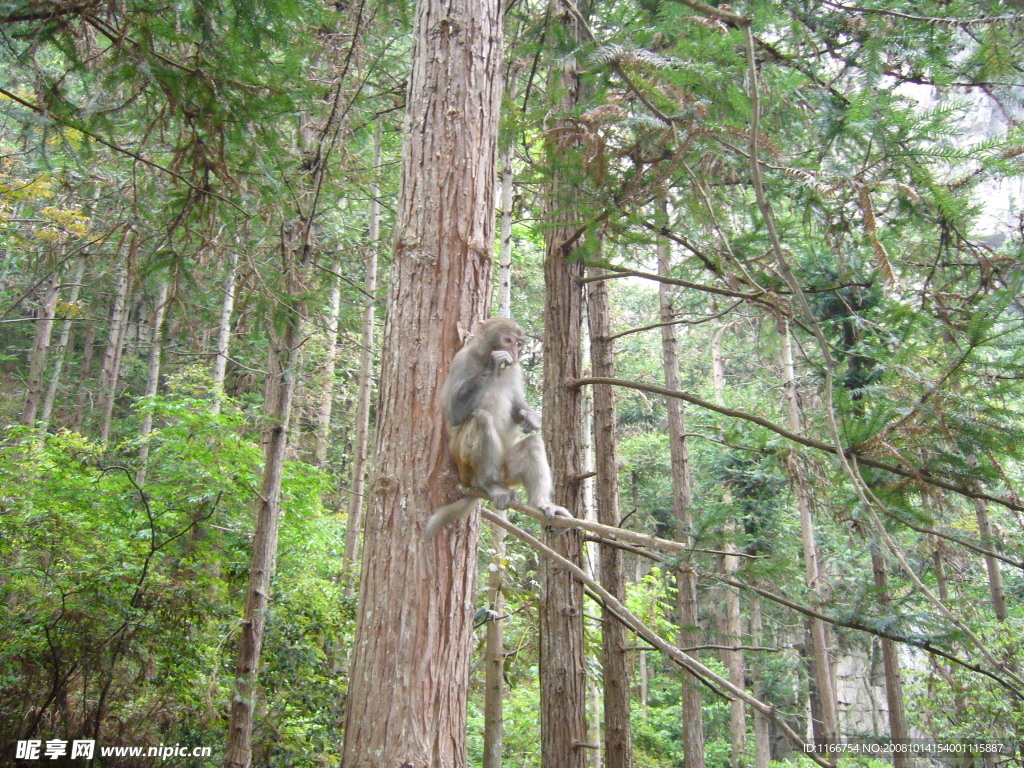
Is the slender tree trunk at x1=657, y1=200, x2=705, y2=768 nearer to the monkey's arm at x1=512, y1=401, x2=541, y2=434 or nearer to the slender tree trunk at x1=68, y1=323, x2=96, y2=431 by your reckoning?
the monkey's arm at x1=512, y1=401, x2=541, y2=434

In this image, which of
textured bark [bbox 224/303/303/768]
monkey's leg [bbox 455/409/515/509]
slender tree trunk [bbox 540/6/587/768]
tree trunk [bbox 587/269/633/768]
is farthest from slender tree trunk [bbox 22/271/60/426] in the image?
monkey's leg [bbox 455/409/515/509]

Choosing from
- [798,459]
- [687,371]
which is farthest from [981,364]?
[687,371]

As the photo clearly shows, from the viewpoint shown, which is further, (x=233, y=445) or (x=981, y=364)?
(x=233, y=445)

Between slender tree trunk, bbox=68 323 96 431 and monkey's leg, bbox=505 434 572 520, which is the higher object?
slender tree trunk, bbox=68 323 96 431

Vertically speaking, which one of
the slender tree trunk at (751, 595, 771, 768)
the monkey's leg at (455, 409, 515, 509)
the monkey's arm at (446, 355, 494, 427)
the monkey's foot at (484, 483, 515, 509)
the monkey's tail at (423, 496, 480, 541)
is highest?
the monkey's arm at (446, 355, 494, 427)

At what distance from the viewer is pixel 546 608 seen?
5656 mm

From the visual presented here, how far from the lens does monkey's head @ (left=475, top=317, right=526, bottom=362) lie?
12.8 feet

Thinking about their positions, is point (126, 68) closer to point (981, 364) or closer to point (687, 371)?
point (981, 364)

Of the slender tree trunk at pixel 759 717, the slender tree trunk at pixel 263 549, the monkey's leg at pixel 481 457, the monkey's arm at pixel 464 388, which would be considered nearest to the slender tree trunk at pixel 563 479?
the monkey's arm at pixel 464 388

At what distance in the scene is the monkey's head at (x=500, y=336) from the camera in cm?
389

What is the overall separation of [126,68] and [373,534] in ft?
12.3

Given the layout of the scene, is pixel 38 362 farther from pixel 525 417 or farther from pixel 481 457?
pixel 481 457

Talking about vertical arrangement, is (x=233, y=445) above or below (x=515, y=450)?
above

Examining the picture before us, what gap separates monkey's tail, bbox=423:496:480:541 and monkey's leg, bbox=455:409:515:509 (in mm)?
326
